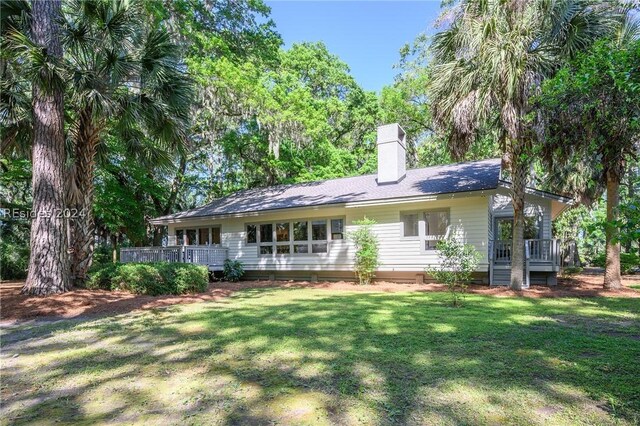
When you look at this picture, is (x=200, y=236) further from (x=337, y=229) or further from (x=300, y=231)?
(x=337, y=229)

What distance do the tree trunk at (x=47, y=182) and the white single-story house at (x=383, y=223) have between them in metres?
6.15

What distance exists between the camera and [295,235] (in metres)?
15.7

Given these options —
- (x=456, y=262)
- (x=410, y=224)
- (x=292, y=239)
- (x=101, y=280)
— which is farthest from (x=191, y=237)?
(x=456, y=262)

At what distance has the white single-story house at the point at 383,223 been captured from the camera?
1225 centimetres

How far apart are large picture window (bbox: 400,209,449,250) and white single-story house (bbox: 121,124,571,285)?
3 cm

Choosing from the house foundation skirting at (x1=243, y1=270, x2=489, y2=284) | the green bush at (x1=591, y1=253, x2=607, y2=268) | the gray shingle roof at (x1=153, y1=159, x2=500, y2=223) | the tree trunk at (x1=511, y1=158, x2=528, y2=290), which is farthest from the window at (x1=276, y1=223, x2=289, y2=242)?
the green bush at (x1=591, y1=253, x2=607, y2=268)

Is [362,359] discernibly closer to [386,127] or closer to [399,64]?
[386,127]

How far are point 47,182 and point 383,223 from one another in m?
10.1

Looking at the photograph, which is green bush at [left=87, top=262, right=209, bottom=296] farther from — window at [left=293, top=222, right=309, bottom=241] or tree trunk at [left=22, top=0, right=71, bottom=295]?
window at [left=293, top=222, right=309, bottom=241]

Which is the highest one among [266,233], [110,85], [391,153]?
[110,85]

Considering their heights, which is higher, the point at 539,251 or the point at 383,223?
the point at 383,223

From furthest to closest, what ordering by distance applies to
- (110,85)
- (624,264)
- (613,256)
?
(624,264), (613,256), (110,85)

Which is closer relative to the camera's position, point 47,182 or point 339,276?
point 47,182

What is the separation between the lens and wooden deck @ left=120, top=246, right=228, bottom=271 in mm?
15016
